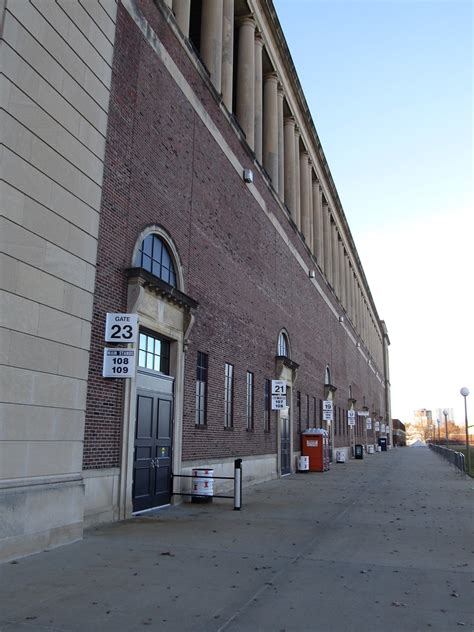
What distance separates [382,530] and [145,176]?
28.8ft

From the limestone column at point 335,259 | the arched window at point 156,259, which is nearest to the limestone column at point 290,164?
the limestone column at point 335,259

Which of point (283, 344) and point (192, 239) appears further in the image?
point (283, 344)

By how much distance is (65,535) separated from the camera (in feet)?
29.5

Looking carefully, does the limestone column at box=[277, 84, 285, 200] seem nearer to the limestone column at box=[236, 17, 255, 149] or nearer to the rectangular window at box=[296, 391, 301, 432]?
the limestone column at box=[236, 17, 255, 149]

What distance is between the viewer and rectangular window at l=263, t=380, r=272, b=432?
2298 cm

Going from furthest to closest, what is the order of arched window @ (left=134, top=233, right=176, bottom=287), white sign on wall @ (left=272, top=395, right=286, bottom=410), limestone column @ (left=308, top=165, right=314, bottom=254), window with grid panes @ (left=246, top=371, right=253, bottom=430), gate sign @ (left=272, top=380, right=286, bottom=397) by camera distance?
limestone column @ (left=308, top=165, right=314, bottom=254) → gate sign @ (left=272, top=380, right=286, bottom=397) → white sign on wall @ (left=272, top=395, right=286, bottom=410) → window with grid panes @ (left=246, top=371, right=253, bottom=430) → arched window @ (left=134, top=233, right=176, bottom=287)

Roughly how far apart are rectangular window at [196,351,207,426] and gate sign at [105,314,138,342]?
528 cm

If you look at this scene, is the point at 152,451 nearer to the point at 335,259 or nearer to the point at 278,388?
the point at 278,388

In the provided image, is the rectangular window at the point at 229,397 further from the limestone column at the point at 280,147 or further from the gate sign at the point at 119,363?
the limestone column at the point at 280,147

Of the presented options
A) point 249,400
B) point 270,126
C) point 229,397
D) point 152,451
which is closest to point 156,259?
point 152,451

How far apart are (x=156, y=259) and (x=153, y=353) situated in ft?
7.18

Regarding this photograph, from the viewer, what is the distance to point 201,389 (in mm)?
16656

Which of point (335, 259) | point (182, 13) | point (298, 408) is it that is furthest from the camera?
point (335, 259)

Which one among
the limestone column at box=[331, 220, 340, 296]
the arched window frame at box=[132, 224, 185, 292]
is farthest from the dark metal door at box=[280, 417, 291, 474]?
the limestone column at box=[331, 220, 340, 296]
